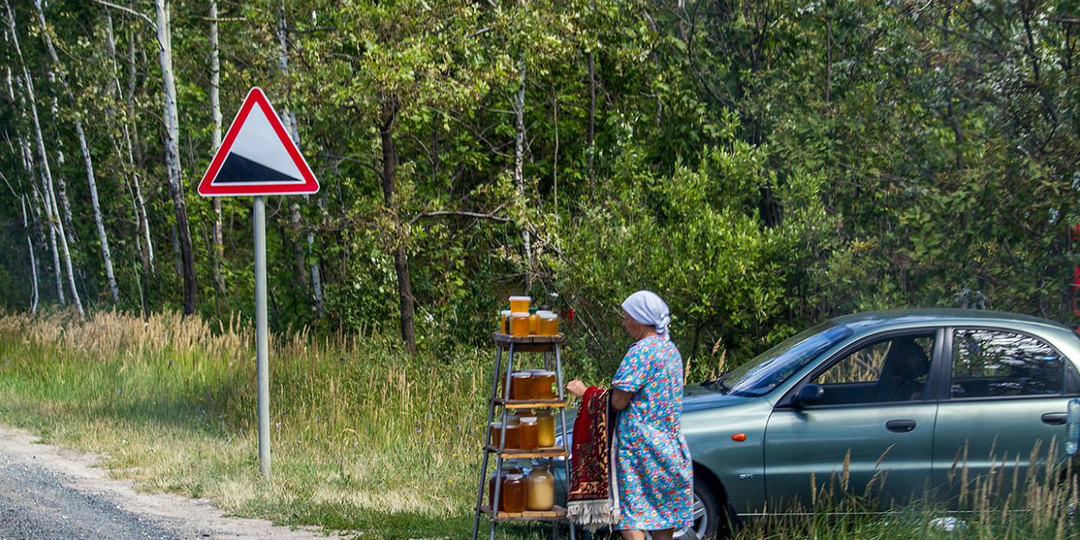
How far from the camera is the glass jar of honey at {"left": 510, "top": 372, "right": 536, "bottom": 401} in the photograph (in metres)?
6.87

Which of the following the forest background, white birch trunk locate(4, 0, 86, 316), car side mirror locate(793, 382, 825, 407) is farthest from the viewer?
white birch trunk locate(4, 0, 86, 316)

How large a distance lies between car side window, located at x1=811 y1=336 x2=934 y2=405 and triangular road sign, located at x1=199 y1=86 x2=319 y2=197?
426cm

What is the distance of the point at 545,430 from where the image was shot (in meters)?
6.97

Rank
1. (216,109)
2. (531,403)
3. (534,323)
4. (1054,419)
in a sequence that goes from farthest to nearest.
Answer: (216,109) < (1054,419) < (534,323) < (531,403)

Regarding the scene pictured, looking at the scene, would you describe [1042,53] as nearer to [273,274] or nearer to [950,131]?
[950,131]

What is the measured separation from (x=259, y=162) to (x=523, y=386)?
11.3 ft

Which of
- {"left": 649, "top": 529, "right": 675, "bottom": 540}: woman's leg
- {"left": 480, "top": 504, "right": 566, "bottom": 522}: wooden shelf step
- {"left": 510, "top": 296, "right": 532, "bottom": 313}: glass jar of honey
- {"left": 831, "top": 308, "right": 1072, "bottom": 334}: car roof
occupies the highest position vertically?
{"left": 510, "top": 296, "right": 532, "bottom": 313}: glass jar of honey

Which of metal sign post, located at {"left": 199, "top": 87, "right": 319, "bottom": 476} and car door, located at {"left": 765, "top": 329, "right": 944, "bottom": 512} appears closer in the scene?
car door, located at {"left": 765, "top": 329, "right": 944, "bottom": 512}

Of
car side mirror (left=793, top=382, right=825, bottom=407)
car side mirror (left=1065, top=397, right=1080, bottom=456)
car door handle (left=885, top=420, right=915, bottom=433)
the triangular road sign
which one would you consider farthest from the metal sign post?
car side mirror (left=1065, top=397, right=1080, bottom=456)

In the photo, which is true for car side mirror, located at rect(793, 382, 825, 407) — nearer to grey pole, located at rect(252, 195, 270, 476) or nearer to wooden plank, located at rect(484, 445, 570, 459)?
wooden plank, located at rect(484, 445, 570, 459)

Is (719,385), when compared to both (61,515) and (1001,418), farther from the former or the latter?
(61,515)

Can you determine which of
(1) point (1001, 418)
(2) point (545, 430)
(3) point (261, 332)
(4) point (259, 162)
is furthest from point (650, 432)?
(4) point (259, 162)

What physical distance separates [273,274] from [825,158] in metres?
16.3

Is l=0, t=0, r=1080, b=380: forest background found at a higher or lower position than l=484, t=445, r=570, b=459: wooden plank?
higher
